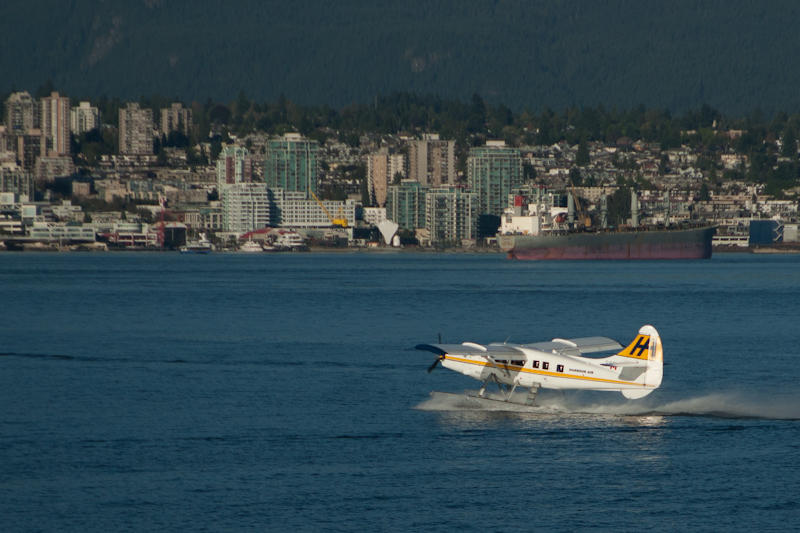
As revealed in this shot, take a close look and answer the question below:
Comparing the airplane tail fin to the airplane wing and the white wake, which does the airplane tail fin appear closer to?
the white wake

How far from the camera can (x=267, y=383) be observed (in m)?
41.9

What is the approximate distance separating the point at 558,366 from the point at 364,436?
602cm

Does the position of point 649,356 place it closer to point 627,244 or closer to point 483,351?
point 483,351

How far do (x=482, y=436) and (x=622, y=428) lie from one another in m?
3.54

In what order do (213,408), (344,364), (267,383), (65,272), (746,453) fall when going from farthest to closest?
(65,272)
(344,364)
(267,383)
(213,408)
(746,453)

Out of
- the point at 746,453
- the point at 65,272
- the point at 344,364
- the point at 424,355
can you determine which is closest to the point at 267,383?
the point at 344,364

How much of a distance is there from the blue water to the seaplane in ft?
2.73

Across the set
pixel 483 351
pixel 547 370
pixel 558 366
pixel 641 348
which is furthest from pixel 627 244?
pixel 641 348

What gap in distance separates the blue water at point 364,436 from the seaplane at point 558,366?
2.73 ft

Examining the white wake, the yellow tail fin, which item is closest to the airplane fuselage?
the yellow tail fin

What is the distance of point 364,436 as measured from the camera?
3200 cm

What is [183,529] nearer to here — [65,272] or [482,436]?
[482,436]

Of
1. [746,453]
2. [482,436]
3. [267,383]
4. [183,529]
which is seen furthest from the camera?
[267,383]

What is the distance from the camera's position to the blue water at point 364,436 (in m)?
25.5
